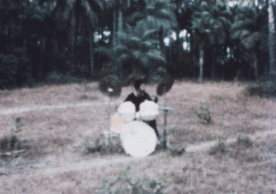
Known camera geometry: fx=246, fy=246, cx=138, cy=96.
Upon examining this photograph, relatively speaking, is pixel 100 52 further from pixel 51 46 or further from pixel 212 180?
pixel 212 180

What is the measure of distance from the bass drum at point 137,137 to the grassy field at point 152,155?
1.79 feet

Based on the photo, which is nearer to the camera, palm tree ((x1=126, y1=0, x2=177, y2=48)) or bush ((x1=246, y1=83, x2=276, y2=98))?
bush ((x1=246, y1=83, x2=276, y2=98))

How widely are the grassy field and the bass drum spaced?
0.55m

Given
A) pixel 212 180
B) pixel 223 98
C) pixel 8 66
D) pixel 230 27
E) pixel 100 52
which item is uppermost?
pixel 230 27

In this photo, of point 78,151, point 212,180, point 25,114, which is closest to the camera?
point 212,180

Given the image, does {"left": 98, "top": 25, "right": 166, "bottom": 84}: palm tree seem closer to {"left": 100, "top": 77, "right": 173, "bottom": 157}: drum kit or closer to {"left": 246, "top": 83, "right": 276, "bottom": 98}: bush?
{"left": 246, "top": 83, "right": 276, "bottom": 98}: bush

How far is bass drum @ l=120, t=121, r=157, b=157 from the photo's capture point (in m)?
3.39

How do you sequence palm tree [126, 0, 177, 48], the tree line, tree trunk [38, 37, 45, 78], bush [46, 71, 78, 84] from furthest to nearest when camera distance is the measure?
1. tree trunk [38, 37, 45, 78]
2. bush [46, 71, 78, 84]
3. palm tree [126, 0, 177, 48]
4. the tree line

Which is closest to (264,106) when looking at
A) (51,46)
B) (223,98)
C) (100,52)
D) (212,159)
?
(223,98)

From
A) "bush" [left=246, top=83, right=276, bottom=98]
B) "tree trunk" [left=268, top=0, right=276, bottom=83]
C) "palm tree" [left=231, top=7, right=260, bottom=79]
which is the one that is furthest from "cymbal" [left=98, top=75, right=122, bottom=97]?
"palm tree" [left=231, top=7, right=260, bottom=79]

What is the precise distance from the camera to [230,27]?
25359 mm

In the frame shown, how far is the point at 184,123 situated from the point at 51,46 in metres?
A: 23.9

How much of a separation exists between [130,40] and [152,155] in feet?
42.8

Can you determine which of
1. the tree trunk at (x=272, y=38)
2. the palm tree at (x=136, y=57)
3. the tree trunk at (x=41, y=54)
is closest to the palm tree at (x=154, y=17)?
the palm tree at (x=136, y=57)
